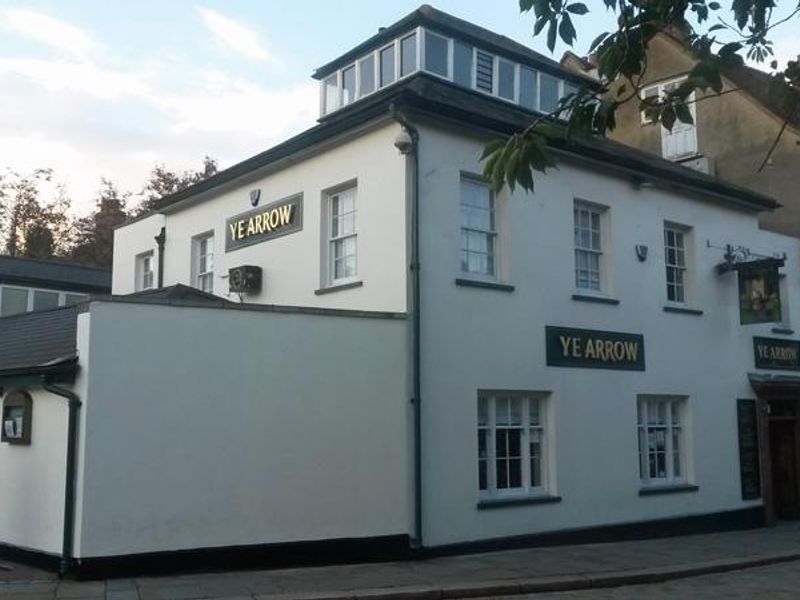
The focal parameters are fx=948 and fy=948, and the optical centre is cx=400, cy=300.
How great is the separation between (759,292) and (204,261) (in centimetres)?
1072

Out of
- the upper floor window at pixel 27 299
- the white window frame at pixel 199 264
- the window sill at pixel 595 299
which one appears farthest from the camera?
the upper floor window at pixel 27 299

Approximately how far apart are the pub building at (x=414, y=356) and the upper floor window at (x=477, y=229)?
0.12ft

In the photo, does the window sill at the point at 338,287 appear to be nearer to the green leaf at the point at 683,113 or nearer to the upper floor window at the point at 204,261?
the upper floor window at the point at 204,261

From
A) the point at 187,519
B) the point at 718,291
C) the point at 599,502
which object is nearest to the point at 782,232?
the point at 718,291

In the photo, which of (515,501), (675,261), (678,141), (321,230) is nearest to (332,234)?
(321,230)

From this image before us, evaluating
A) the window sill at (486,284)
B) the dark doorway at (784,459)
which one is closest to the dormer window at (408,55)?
the window sill at (486,284)

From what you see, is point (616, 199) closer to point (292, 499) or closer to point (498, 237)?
point (498, 237)

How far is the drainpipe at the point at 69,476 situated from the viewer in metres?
10.6

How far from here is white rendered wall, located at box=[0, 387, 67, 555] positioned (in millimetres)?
11016

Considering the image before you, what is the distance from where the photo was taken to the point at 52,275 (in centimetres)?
2259

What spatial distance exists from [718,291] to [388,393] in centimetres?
856

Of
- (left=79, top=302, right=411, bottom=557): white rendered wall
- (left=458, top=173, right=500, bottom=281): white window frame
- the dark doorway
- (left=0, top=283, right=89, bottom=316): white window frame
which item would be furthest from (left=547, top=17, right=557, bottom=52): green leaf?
(left=0, top=283, right=89, bottom=316): white window frame

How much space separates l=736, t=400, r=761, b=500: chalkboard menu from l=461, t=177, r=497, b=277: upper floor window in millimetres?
6956

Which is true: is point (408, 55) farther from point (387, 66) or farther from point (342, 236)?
point (342, 236)
